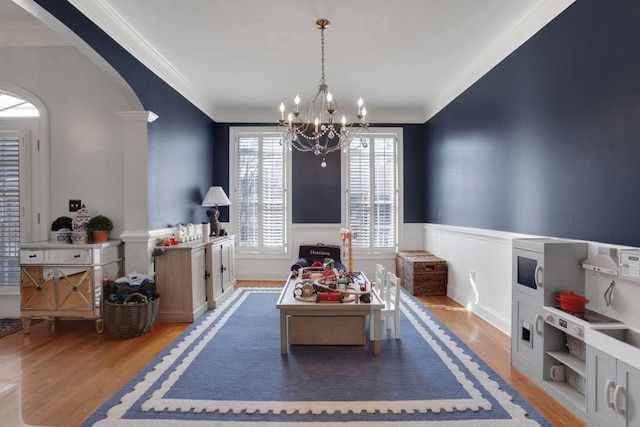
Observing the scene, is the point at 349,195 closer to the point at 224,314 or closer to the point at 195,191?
the point at 195,191

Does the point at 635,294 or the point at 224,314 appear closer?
the point at 635,294

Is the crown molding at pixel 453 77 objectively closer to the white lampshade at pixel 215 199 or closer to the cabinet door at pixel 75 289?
the white lampshade at pixel 215 199

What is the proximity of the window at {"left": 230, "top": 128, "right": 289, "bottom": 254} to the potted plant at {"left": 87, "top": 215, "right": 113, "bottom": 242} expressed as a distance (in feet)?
8.16

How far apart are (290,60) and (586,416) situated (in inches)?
165

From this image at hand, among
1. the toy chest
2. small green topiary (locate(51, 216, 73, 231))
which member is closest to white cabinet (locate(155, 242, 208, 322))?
small green topiary (locate(51, 216, 73, 231))

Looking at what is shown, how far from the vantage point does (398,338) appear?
3.35m

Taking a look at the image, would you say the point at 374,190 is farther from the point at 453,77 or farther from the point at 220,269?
the point at 220,269

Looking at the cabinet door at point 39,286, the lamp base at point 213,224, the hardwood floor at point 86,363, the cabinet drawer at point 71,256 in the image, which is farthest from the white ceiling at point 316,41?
the hardwood floor at point 86,363

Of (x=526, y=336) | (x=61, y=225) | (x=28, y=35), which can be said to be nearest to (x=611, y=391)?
(x=526, y=336)

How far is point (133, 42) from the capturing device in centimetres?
346

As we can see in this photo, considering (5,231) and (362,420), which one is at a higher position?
(5,231)

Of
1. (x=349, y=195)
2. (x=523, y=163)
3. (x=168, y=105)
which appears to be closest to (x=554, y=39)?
(x=523, y=163)

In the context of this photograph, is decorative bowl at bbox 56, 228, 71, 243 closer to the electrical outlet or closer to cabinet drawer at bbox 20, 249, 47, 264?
cabinet drawer at bbox 20, 249, 47, 264

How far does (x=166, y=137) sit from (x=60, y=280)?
6.49ft
